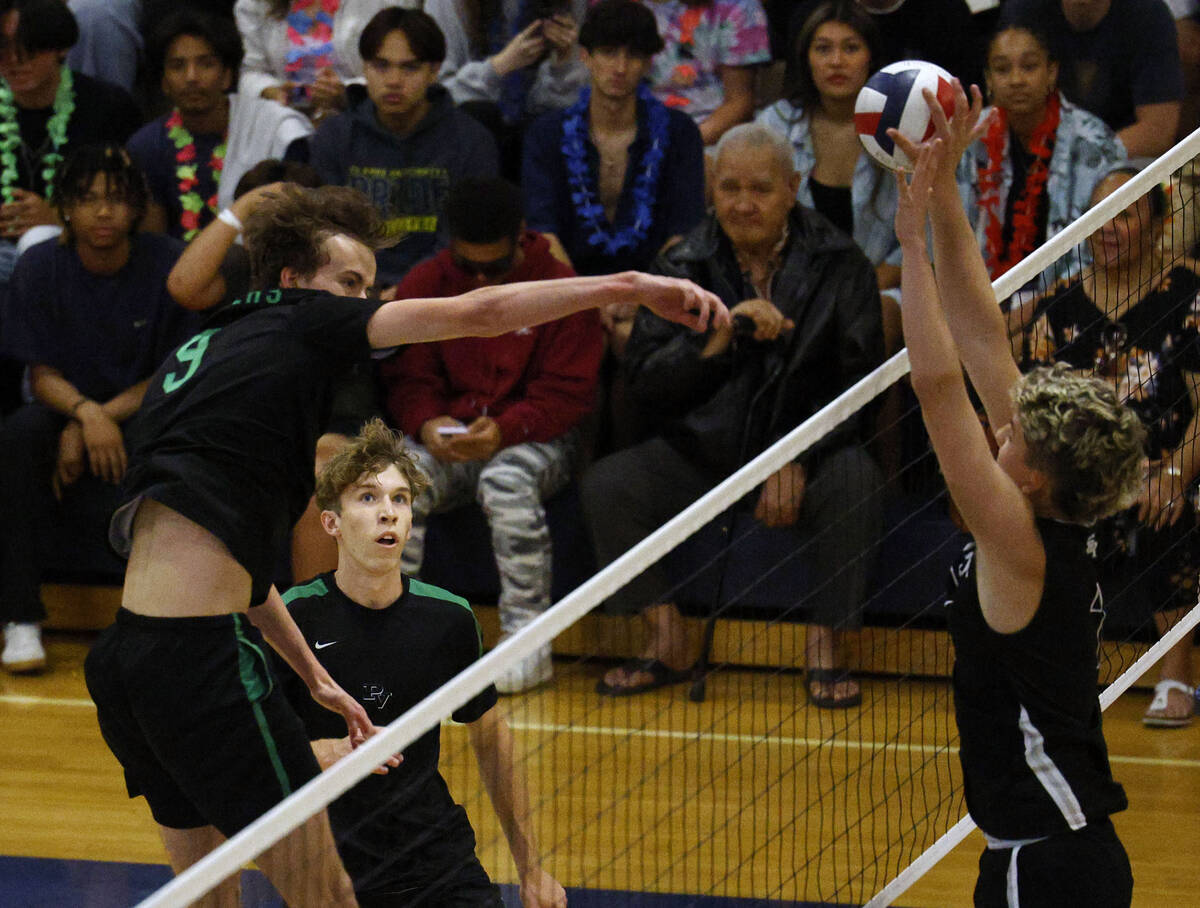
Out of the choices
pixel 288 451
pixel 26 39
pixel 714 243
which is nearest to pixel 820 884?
pixel 288 451

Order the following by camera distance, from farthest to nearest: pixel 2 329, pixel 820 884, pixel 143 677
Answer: pixel 2 329 → pixel 820 884 → pixel 143 677

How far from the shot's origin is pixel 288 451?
3.01 m

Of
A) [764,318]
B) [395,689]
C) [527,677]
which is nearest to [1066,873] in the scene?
Result: [395,689]

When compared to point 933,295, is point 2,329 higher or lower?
lower

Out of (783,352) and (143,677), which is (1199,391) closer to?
(783,352)

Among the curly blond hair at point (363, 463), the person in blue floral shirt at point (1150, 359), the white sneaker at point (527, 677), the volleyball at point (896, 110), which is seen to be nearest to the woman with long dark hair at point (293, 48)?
the white sneaker at point (527, 677)

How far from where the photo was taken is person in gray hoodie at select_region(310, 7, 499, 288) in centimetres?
642

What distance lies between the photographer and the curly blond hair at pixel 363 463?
3.65 metres

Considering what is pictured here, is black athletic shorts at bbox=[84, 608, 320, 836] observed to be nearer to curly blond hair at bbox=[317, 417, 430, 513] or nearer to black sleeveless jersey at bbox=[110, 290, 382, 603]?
black sleeveless jersey at bbox=[110, 290, 382, 603]

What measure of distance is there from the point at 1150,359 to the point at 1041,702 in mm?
2617

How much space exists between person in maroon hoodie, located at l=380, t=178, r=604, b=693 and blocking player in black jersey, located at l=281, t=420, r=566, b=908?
2090 millimetres

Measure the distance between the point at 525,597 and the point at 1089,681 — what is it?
3.19 meters

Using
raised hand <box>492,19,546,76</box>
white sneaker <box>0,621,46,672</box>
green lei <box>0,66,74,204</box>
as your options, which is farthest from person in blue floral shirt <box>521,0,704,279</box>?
white sneaker <box>0,621,46,672</box>

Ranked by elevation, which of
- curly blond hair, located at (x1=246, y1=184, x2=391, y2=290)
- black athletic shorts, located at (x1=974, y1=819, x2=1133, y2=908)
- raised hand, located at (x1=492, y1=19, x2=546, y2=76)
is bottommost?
black athletic shorts, located at (x1=974, y1=819, x2=1133, y2=908)
